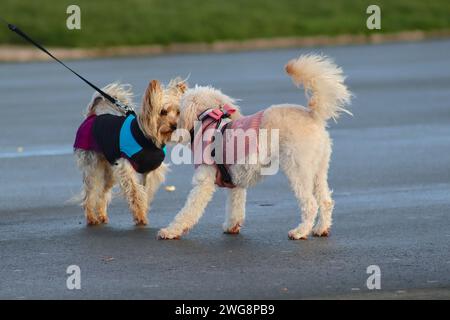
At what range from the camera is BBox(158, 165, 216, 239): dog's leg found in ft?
29.6

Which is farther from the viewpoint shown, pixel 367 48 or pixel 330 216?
pixel 367 48

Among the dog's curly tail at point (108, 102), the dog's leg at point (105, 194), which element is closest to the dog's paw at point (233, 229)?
the dog's leg at point (105, 194)

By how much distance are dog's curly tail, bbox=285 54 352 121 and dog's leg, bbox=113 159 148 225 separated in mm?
1850

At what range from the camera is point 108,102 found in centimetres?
1058

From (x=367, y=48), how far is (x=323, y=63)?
23806 mm

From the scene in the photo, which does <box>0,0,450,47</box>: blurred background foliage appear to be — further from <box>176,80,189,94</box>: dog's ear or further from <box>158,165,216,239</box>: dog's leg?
<box>158,165,216,239</box>: dog's leg

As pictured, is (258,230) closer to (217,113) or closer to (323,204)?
(323,204)

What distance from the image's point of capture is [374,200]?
10484 mm

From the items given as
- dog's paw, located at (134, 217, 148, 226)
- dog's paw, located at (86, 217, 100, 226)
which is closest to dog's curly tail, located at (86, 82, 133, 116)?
dog's paw, located at (86, 217, 100, 226)

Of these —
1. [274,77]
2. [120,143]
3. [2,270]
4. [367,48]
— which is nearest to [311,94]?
[120,143]

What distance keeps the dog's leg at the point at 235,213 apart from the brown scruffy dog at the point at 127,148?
795 mm

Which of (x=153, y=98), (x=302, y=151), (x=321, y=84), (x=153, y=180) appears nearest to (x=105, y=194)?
(x=153, y=180)

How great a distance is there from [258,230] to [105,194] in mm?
1640
